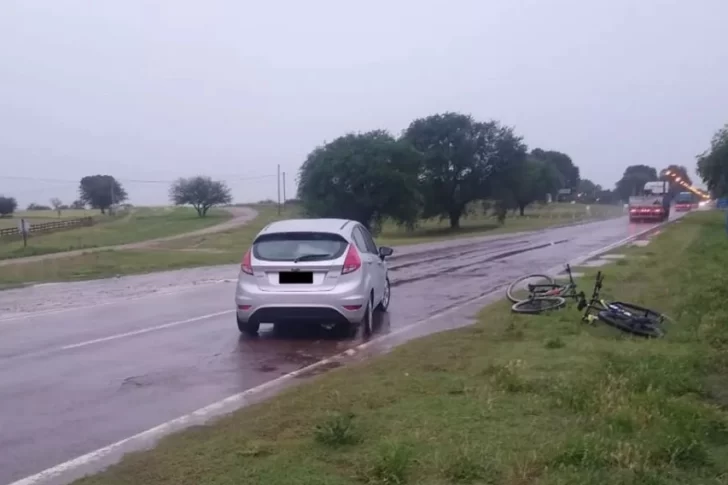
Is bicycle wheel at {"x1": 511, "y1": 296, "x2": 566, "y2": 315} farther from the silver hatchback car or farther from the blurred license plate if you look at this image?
the blurred license plate

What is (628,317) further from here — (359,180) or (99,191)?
(99,191)

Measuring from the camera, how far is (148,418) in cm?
724

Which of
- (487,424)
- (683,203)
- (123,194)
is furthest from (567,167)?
(487,424)

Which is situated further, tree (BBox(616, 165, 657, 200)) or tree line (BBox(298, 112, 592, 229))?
tree (BBox(616, 165, 657, 200))

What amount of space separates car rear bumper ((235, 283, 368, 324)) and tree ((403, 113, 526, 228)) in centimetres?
5572

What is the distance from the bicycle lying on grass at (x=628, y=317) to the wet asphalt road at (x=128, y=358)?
282cm

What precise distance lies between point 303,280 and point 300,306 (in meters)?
0.37

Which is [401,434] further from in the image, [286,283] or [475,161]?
[475,161]

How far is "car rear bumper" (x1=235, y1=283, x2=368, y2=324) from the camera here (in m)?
11.1

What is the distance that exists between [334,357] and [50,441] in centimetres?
413

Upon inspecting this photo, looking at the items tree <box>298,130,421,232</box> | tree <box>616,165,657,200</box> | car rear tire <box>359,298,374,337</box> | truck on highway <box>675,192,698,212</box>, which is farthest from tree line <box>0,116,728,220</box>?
tree <box>616,165,657,200</box>

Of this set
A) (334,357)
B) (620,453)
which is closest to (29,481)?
(620,453)

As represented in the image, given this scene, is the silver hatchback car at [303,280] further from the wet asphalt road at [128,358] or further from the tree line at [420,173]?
the tree line at [420,173]

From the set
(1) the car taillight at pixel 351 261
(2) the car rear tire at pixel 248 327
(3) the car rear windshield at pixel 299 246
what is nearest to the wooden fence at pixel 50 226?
(2) the car rear tire at pixel 248 327
